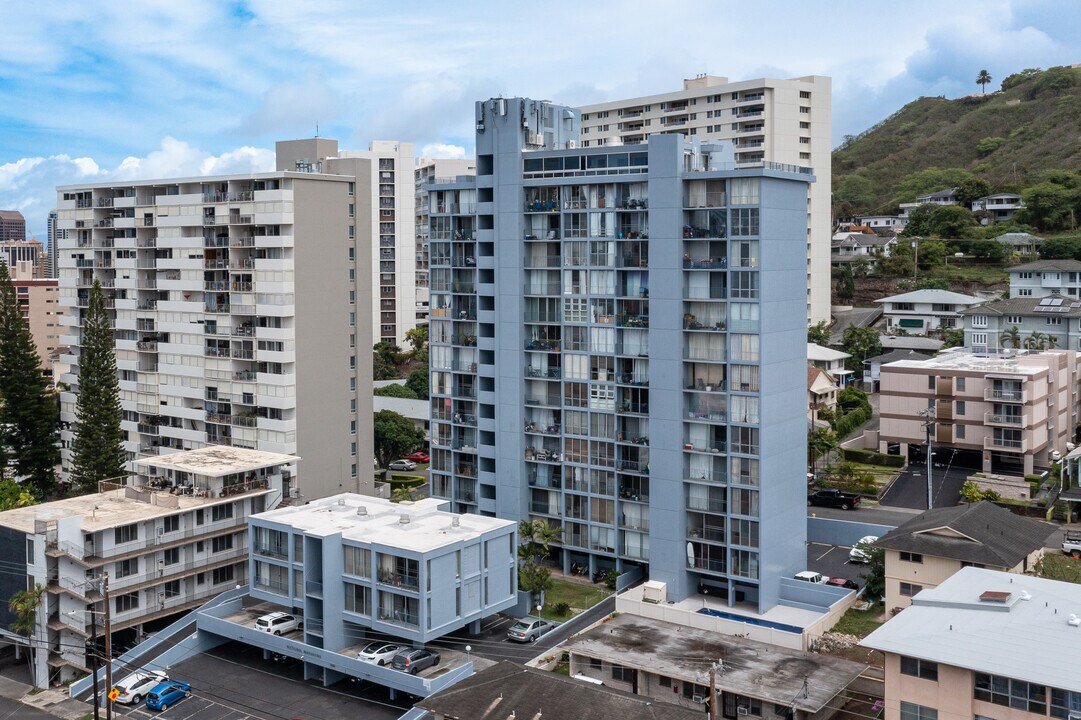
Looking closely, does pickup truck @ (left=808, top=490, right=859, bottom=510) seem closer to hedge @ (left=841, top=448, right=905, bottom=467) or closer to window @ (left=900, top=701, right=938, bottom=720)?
hedge @ (left=841, top=448, right=905, bottom=467)

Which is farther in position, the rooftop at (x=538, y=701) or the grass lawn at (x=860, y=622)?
the grass lawn at (x=860, y=622)

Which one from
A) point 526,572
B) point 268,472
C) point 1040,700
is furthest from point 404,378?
point 1040,700

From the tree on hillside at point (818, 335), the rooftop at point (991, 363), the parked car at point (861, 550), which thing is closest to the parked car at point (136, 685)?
the parked car at point (861, 550)

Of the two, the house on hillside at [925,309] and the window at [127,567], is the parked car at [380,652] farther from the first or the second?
Answer: the house on hillside at [925,309]

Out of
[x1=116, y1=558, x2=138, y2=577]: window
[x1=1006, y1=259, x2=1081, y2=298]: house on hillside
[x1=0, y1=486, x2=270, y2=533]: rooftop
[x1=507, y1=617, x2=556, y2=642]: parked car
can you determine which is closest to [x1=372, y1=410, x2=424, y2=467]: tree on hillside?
[x1=0, y1=486, x2=270, y2=533]: rooftop

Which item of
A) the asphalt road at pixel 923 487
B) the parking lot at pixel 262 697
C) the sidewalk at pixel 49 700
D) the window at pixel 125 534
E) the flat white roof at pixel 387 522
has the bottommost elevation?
the sidewalk at pixel 49 700

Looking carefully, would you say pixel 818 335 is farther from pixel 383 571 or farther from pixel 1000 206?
pixel 383 571

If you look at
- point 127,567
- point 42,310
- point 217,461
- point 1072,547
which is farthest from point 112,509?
point 42,310
